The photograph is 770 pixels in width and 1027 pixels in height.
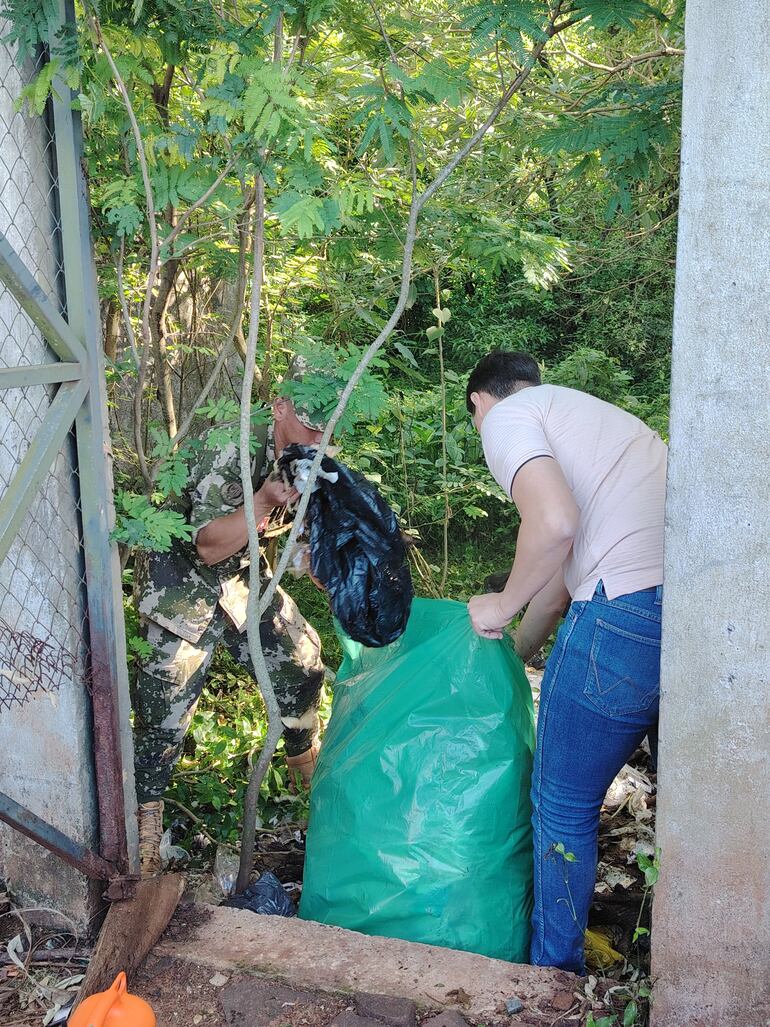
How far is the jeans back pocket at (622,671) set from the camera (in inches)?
83.1

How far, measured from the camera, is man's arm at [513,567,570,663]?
2637 mm

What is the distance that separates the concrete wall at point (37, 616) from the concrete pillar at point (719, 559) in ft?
4.65

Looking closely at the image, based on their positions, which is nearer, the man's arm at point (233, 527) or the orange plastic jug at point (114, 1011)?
the orange plastic jug at point (114, 1011)

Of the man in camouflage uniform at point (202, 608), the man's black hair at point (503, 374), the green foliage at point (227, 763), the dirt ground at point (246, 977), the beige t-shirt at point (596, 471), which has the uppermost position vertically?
the man's black hair at point (503, 374)

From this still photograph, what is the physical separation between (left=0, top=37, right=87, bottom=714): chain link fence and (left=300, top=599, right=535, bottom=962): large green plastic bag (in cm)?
79

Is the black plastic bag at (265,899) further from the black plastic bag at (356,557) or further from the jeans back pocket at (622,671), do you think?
the jeans back pocket at (622,671)

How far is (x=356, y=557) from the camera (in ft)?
8.30

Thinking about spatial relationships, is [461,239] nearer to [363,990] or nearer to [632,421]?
[632,421]

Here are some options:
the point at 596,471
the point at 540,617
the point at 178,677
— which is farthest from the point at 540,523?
the point at 178,677

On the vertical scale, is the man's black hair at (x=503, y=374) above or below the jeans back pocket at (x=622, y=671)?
above

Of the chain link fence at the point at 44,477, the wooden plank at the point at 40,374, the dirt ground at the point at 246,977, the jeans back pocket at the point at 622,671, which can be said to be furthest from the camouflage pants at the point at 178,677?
the jeans back pocket at the point at 622,671

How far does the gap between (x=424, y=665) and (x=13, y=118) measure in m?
1.66

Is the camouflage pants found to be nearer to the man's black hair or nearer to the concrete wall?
the concrete wall

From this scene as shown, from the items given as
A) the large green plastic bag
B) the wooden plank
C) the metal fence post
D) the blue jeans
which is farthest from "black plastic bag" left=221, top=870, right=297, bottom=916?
the wooden plank
